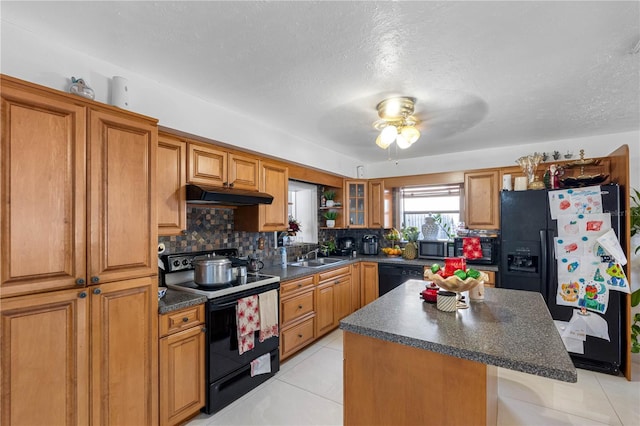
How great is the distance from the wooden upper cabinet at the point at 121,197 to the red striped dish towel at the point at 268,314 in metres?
0.96

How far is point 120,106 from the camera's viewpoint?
1.75 meters

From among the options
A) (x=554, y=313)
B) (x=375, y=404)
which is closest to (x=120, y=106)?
(x=375, y=404)


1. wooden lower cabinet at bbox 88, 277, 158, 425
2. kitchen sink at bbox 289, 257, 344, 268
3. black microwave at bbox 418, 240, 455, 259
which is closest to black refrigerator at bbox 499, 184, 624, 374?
black microwave at bbox 418, 240, 455, 259

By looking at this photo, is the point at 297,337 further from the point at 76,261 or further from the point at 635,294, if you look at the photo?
the point at 635,294

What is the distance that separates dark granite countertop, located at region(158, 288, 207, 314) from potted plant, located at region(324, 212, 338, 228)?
245cm

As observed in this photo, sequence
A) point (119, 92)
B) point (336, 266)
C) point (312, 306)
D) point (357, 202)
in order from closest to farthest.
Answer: point (119, 92)
point (312, 306)
point (336, 266)
point (357, 202)

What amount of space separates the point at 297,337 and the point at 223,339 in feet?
3.30

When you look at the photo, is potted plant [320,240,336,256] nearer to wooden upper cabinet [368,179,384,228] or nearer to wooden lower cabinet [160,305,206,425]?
wooden upper cabinet [368,179,384,228]

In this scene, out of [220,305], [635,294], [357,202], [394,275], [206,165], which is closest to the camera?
[220,305]

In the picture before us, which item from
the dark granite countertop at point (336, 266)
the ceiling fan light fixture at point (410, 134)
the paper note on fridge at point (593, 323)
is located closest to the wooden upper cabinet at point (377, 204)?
the dark granite countertop at point (336, 266)

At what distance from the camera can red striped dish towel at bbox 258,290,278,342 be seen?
2455mm

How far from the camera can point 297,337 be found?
3002mm

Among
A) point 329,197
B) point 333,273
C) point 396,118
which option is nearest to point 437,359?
point 396,118

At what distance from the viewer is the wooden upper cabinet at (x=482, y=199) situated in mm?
3553
